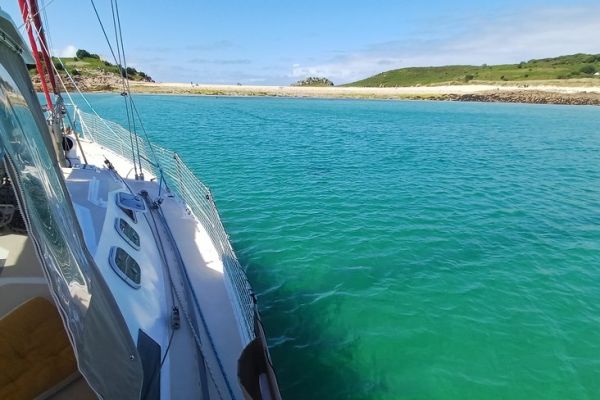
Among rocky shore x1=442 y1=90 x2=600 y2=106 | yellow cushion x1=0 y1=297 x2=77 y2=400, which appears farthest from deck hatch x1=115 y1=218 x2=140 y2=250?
rocky shore x1=442 y1=90 x2=600 y2=106

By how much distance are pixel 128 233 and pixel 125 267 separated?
1.15m

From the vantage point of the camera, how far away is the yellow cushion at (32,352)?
377 centimetres

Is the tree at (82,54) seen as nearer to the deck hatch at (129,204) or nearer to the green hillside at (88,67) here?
the green hillside at (88,67)

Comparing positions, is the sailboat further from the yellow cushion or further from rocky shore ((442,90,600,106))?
rocky shore ((442,90,600,106))

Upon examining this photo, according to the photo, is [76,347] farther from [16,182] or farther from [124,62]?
[124,62]

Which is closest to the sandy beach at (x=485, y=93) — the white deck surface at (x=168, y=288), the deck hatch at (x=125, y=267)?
the white deck surface at (x=168, y=288)

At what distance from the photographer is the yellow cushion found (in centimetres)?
377

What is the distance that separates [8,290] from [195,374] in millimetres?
2732

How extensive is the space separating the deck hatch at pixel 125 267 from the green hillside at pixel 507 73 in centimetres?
14313

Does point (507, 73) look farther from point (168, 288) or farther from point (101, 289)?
point (101, 289)

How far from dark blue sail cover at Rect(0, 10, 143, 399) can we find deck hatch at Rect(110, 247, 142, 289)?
2249 mm

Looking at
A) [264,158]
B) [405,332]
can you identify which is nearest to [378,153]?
[264,158]

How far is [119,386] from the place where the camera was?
3.17m

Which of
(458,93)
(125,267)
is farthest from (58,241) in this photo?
(458,93)
